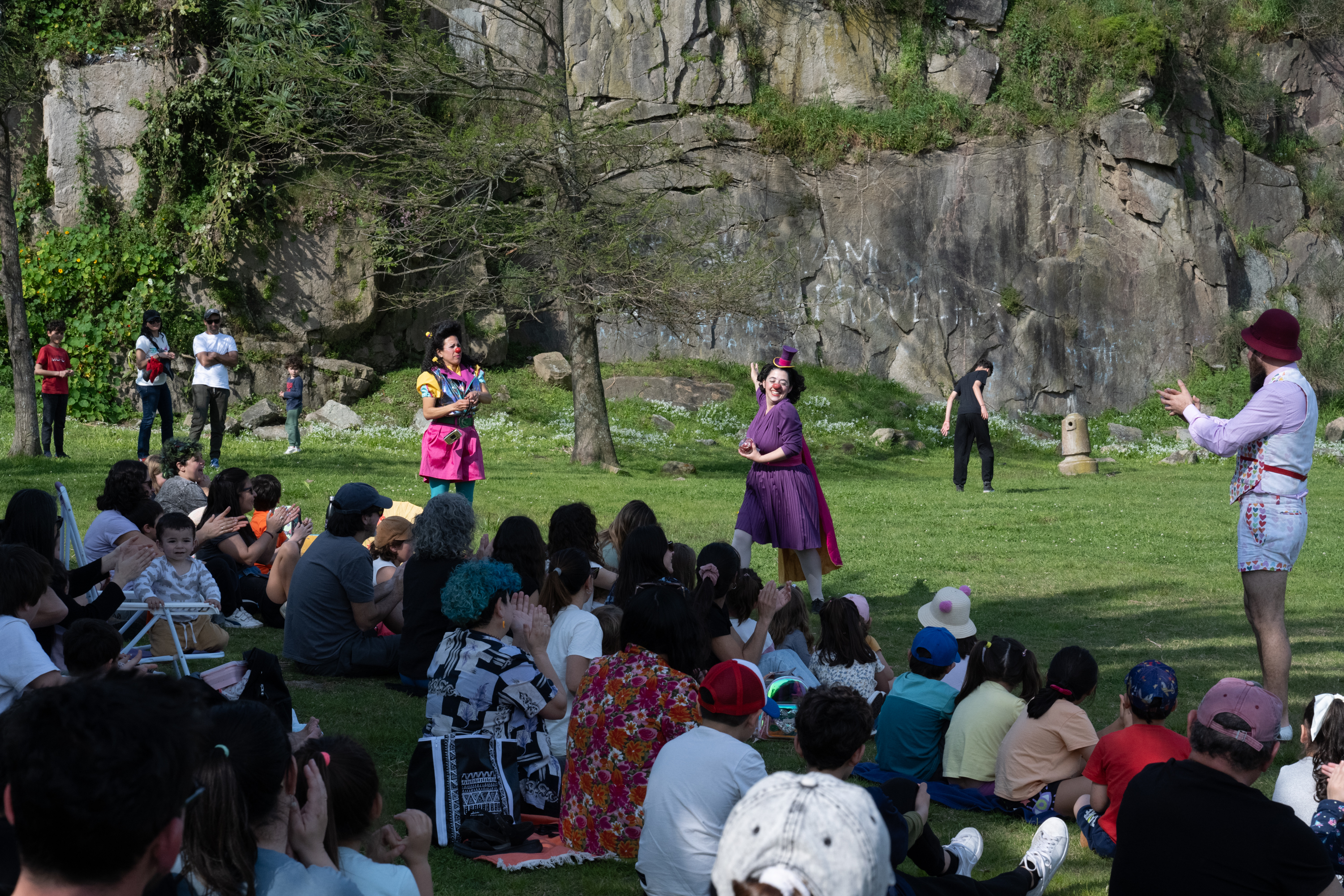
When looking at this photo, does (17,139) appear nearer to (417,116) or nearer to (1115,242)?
(417,116)

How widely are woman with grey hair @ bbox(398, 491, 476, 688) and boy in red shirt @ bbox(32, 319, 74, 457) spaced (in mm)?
10151

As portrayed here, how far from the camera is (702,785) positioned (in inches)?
137

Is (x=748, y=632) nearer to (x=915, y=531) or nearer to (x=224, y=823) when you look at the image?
(x=224, y=823)

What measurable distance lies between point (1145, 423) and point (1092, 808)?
24.5 meters

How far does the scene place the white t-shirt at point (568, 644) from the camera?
507 cm

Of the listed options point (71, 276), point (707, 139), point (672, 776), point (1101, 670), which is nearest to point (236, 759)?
point (672, 776)

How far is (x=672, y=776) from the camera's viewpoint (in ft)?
11.6

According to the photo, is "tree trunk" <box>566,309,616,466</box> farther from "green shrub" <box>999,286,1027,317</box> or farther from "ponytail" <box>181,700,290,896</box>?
"ponytail" <box>181,700,290,896</box>

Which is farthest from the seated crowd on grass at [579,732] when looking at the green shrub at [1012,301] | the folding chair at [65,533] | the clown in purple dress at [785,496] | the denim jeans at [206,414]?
the green shrub at [1012,301]

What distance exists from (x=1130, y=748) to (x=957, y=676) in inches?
58.1

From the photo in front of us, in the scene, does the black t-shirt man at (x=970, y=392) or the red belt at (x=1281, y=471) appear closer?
the red belt at (x=1281, y=471)

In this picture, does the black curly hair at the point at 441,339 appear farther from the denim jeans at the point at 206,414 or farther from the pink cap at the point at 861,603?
the denim jeans at the point at 206,414

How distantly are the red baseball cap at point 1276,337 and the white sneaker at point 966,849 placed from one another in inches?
112

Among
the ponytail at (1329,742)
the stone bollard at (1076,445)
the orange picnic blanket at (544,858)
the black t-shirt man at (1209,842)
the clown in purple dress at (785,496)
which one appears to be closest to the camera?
the black t-shirt man at (1209,842)
